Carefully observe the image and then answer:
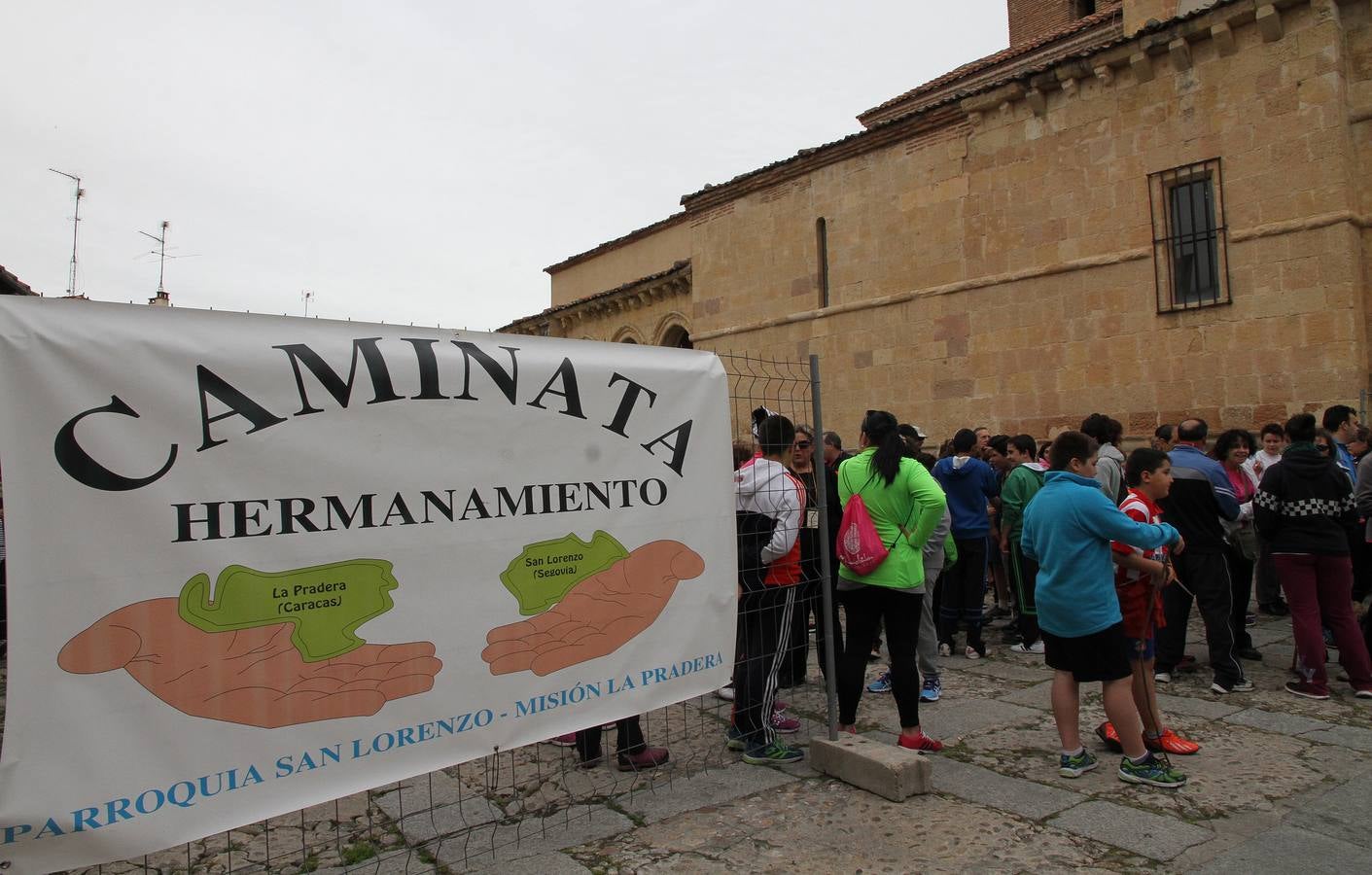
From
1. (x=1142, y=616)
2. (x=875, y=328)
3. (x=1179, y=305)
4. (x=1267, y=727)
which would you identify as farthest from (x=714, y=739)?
(x=875, y=328)

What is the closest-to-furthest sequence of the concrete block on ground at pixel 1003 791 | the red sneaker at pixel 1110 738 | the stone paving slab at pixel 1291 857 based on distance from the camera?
the stone paving slab at pixel 1291 857
the concrete block on ground at pixel 1003 791
the red sneaker at pixel 1110 738

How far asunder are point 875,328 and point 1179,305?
4728mm

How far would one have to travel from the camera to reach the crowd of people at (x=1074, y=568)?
4.10m

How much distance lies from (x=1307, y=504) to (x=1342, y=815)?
248cm

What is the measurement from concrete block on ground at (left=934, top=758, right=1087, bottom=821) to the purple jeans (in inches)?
105

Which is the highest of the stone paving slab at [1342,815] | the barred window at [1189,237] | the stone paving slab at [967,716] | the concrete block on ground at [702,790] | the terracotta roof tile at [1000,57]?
the terracotta roof tile at [1000,57]

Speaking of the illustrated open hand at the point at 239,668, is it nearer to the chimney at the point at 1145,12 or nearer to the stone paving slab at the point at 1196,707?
the stone paving slab at the point at 1196,707

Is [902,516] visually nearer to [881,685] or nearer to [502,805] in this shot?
[881,685]

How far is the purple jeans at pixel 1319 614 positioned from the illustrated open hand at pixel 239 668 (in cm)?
558

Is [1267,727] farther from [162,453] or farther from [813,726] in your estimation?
[162,453]

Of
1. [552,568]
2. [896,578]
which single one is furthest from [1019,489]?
[552,568]

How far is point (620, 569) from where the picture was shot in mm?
3771

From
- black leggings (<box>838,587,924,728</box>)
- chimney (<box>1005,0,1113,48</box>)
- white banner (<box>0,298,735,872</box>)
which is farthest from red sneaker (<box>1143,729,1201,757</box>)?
chimney (<box>1005,0,1113,48</box>)

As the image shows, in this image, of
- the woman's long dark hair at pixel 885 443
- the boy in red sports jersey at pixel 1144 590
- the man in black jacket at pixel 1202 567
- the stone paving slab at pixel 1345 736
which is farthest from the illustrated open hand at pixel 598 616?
the man in black jacket at pixel 1202 567
